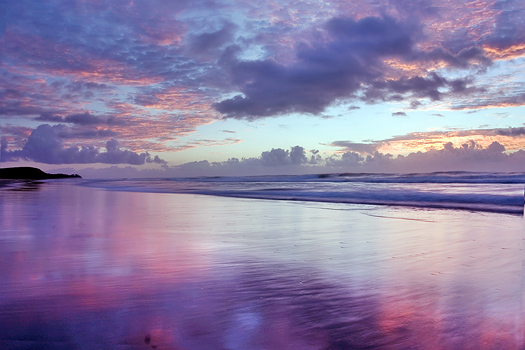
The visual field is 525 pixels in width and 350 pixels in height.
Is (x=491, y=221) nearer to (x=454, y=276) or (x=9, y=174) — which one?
(x=454, y=276)

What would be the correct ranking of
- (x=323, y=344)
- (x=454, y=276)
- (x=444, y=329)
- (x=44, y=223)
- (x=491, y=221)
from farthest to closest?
(x=491, y=221) < (x=44, y=223) < (x=454, y=276) < (x=444, y=329) < (x=323, y=344)

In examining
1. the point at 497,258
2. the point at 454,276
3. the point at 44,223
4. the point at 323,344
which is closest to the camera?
the point at 323,344

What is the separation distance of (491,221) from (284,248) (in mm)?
4428

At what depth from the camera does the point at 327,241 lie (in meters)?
4.68

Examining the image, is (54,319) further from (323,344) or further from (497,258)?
(497,258)

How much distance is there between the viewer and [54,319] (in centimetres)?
202

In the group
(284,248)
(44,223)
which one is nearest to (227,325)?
Result: (284,248)

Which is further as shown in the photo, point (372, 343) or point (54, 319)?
point (54, 319)

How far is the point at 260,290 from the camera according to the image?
262cm

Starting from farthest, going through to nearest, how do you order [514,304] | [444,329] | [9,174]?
[9,174] < [514,304] < [444,329]

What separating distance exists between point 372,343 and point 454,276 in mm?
1582

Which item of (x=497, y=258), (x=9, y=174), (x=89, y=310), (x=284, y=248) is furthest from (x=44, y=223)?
(x=9, y=174)

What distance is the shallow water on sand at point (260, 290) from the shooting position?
1.84m

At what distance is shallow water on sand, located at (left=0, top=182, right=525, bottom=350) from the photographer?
184cm
